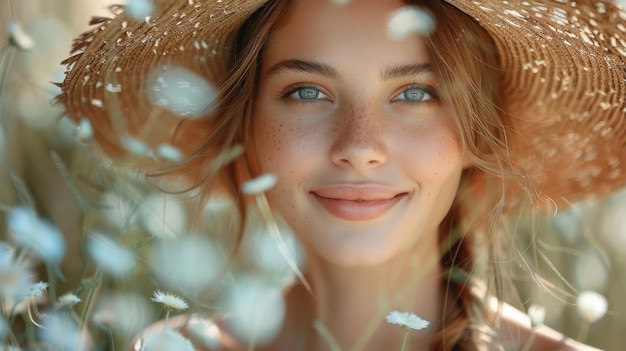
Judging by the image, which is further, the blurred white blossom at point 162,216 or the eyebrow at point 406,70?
the blurred white blossom at point 162,216

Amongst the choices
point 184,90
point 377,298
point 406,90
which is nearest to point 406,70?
point 406,90

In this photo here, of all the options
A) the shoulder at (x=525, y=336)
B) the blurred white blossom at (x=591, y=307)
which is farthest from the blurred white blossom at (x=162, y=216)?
the blurred white blossom at (x=591, y=307)

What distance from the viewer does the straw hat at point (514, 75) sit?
142 centimetres

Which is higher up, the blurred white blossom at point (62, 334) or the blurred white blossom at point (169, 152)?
the blurred white blossom at point (169, 152)

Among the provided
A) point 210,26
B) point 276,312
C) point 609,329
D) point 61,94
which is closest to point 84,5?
point 61,94

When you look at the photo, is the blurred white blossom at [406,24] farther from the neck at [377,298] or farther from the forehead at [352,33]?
the neck at [377,298]

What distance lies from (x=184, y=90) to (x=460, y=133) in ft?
1.87

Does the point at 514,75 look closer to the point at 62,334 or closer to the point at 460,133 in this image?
the point at 460,133

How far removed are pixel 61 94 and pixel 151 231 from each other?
31 cm

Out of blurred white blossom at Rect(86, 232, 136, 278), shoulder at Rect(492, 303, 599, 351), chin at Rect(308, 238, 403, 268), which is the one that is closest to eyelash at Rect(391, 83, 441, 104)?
chin at Rect(308, 238, 403, 268)

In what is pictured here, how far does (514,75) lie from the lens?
1594mm

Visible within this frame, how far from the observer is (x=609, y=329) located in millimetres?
2174

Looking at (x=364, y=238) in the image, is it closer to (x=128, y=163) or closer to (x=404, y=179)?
(x=404, y=179)

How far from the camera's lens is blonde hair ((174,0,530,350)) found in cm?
145
